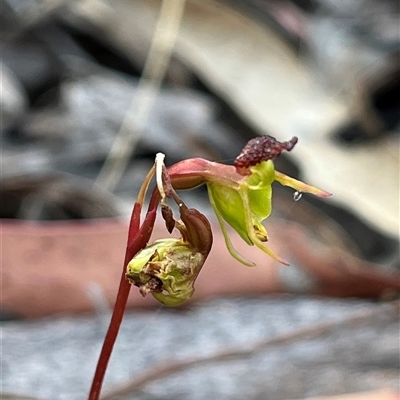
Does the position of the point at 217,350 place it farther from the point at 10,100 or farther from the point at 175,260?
the point at 10,100

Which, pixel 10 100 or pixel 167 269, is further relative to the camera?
pixel 10 100

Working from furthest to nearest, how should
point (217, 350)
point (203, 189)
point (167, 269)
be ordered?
point (203, 189)
point (217, 350)
point (167, 269)

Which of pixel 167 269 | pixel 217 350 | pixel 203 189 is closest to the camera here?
pixel 167 269

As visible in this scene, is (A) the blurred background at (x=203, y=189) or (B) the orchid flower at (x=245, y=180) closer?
(B) the orchid flower at (x=245, y=180)

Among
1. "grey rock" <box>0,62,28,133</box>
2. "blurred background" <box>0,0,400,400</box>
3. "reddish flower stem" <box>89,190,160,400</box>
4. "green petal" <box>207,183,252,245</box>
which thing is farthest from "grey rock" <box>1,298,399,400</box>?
"grey rock" <box>0,62,28,133</box>

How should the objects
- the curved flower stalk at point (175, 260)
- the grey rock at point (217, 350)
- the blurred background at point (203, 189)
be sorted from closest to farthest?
the curved flower stalk at point (175, 260), the grey rock at point (217, 350), the blurred background at point (203, 189)

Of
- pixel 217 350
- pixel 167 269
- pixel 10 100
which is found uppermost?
pixel 10 100

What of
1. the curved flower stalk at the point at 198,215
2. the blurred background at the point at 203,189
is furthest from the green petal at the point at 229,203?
the blurred background at the point at 203,189

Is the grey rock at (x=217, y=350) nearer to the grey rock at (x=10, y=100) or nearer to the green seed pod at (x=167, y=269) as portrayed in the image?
the green seed pod at (x=167, y=269)

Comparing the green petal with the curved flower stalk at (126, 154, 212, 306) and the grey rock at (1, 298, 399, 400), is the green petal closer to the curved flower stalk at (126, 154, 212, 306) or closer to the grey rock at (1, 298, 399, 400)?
the curved flower stalk at (126, 154, 212, 306)

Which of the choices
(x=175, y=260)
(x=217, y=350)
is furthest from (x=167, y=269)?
(x=217, y=350)

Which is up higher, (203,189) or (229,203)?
(203,189)
